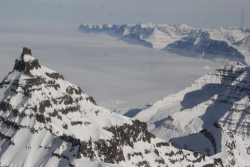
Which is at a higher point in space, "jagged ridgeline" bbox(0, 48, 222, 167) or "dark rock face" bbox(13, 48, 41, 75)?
"dark rock face" bbox(13, 48, 41, 75)

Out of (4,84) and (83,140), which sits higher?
(4,84)

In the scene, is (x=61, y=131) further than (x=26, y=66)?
No

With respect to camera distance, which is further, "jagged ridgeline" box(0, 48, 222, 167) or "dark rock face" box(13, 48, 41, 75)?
"dark rock face" box(13, 48, 41, 75)

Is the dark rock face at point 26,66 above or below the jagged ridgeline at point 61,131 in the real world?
above

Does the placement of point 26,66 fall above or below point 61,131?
above

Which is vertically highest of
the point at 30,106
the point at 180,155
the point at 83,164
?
the point at 30,106

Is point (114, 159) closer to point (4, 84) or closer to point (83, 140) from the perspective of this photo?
point (83, 140)

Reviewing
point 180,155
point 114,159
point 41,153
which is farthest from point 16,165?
point 180,155

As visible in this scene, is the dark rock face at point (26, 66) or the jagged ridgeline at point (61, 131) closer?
the jagged ridgeline at point (61, 131)
